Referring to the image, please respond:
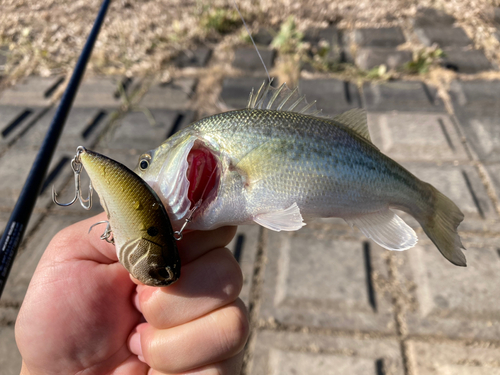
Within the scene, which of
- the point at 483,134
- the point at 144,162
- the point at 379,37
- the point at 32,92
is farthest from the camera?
the point at 379,37

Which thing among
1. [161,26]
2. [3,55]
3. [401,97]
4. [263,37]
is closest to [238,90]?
[263,37]

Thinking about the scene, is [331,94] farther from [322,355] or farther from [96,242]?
[96,242]

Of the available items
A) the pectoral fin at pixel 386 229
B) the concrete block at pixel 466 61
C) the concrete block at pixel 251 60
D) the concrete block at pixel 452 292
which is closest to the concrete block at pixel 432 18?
the concrete block at pixel 466 61

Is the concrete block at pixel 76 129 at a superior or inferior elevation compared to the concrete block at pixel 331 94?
superior

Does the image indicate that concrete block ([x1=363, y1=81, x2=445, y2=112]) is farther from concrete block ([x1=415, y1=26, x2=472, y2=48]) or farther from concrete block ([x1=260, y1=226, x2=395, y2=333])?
concrete block ([x1=260, y1=226, x2=395, y2=333])

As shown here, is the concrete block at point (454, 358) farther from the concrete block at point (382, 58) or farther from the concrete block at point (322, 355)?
the concrete block at point (382, 58)

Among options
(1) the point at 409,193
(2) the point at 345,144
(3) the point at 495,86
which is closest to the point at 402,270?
(1) the point at 409,193
